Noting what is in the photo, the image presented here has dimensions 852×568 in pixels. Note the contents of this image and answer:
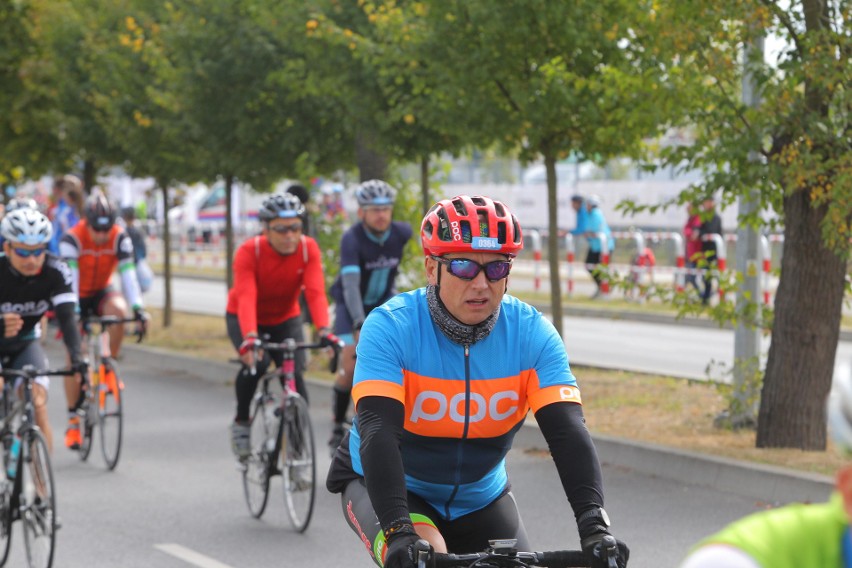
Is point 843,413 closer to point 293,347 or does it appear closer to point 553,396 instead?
point 553,396

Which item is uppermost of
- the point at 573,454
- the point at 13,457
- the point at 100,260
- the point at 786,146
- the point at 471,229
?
the point at 786,146

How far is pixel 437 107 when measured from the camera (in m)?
13.1

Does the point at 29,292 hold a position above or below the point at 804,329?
above

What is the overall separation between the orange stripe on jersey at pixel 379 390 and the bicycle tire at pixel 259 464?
479 cm

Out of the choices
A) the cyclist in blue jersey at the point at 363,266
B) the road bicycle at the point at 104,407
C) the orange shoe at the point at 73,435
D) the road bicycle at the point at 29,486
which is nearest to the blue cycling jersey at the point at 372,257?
the cyclist in blue jersey at the point at 363,266

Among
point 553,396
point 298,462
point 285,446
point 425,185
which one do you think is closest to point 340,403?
point 285,446

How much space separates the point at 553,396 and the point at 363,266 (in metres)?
6.28

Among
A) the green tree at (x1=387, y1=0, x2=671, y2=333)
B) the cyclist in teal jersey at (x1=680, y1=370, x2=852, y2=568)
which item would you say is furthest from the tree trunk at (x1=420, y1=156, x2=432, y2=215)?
the cyclist in teal jersey at (x1=680, y1=370, x2=852, y2=568)

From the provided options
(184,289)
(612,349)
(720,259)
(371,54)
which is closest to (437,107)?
(371,54)

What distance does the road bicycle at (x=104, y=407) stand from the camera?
10.9 meters

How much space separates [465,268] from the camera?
13.5 ft

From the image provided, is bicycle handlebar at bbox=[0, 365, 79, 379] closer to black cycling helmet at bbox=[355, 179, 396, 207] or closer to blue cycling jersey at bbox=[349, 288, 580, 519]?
black cycling helmet at bbox=[355, 179, 396, 207]

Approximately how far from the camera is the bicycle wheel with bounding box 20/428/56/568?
7199 mm

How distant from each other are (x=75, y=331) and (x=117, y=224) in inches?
147
